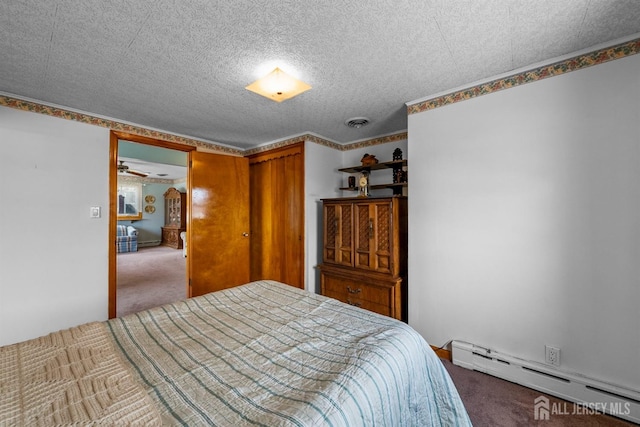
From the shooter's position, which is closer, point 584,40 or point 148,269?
point 584,40

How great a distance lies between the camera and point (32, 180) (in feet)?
7.28

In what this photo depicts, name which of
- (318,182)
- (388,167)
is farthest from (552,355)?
(318,182)

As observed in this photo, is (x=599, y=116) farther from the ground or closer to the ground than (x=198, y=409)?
farther from the ground

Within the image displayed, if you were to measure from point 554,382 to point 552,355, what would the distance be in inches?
6.7

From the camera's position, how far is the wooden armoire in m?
2.43

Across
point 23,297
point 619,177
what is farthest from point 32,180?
point 619,177

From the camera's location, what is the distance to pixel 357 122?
2814mm

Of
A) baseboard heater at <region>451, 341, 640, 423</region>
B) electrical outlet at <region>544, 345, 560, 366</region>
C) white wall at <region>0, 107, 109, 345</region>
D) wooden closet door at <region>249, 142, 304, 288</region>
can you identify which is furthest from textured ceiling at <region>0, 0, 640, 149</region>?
baseboard heater at <region>451, 341, 640, 423</region>

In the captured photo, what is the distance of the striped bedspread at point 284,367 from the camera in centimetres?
77

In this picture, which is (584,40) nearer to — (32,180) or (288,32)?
(288,32)

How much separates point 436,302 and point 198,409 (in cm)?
204

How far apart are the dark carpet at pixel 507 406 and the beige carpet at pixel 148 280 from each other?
3.68 metres

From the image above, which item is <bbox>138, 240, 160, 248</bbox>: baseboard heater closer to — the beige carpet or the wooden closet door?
the beige carpet

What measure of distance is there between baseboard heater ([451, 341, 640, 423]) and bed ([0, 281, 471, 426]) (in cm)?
94
